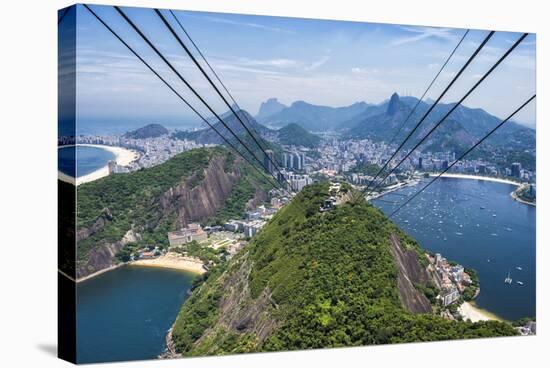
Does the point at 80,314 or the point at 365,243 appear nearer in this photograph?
the point at 80,314

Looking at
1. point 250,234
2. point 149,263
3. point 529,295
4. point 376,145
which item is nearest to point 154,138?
point 250,234

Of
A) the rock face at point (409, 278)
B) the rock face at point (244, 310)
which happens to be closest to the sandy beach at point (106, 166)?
the rock face at point (244, 310)

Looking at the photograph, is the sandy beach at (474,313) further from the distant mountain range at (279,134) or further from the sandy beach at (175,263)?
the sandy beach at (175,263)

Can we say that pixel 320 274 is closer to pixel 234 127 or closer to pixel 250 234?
pixel 250 234

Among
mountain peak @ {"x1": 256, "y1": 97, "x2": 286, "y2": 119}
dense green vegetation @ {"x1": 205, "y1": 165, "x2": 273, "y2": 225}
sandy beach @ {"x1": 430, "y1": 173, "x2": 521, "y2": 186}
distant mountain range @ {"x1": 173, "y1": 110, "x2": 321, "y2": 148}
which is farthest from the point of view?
dense green vegetation @ {"x1": 205, "y1": 165, "x2": 273, "y2": 225}

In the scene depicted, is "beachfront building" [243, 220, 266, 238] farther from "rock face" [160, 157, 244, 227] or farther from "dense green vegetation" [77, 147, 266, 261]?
"rock face" [160, 157, 244, 227]

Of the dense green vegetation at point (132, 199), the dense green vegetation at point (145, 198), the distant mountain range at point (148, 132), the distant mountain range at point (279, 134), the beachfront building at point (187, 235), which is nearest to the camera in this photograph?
the dense green vegetation at point (132, 199)

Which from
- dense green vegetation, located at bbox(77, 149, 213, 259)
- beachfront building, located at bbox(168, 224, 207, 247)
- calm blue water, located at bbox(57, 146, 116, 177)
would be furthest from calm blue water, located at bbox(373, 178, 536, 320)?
calm blue water, located at bbox(57, 146, 116, 177)
